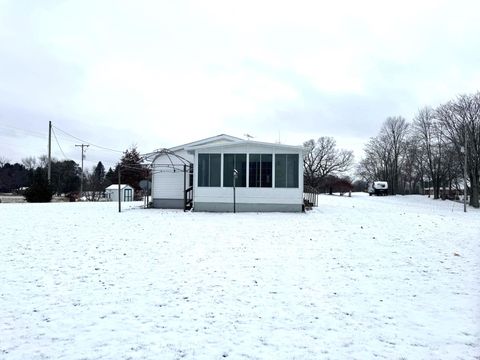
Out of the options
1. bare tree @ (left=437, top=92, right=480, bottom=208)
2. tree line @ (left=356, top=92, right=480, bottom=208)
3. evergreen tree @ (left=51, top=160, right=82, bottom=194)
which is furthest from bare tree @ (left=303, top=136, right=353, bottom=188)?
evergreen tree @ (left=51, top=160, right=82, bottom=194)

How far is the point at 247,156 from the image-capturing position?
63.0ft

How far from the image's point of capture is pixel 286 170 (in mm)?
19047

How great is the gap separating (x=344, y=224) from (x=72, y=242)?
9.69 metres

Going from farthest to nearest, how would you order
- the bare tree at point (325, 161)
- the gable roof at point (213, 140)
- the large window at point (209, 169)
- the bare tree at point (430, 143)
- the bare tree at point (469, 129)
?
1. the bare tree at point (325, 161)
2. the bare tree at point (430, 143)
3. the bare tree at point (469, 129)
4. the gable roof at point (213, 140)
5. the large window at point (209, 169)

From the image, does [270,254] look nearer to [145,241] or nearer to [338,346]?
[145,241]

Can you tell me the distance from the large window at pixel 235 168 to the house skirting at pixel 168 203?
14.5 feet

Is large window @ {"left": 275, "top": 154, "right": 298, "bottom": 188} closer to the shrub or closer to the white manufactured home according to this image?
the white manufactured home

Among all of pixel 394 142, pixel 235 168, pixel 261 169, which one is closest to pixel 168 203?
pixel 235 168

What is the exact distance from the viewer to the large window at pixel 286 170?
1897 cm

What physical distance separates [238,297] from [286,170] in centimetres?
1371

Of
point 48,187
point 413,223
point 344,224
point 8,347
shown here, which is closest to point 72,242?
point 8,347

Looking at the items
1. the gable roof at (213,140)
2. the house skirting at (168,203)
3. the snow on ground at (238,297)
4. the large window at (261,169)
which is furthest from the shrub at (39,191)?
the snow on ground at (238,297)

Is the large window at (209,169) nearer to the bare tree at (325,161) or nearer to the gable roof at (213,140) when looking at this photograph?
the gable roof at (213,140)

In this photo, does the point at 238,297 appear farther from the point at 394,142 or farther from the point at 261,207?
the point at 394,142
